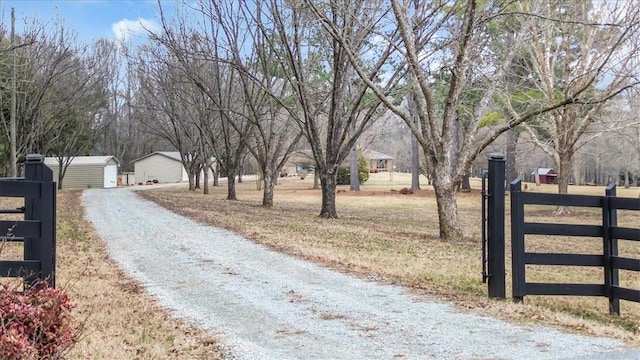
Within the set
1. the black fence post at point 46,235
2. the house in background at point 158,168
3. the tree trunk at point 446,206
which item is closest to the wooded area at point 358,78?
the tree trunk at point 446,206

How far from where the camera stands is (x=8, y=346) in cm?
291

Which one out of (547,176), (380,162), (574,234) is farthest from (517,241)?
(380,162)

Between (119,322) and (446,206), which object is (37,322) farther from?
(446,206)

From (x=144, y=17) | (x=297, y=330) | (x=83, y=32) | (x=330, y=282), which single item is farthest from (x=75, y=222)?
(x=83, y=32)

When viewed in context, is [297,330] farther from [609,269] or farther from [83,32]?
[83,32]

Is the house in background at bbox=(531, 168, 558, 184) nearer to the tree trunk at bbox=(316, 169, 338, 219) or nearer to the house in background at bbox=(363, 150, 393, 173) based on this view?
the house in background at bbox=(363, 150, 393, 173)

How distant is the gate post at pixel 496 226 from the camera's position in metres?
5.46

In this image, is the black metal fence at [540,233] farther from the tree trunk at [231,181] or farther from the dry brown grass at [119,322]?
the tree trunk at [231,181]

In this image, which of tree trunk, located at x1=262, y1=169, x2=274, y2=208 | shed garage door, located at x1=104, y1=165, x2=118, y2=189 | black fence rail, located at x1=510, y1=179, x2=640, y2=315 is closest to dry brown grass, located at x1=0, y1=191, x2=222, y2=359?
black fence rail, located at x1=510, y1=179, x2=640, y2=315

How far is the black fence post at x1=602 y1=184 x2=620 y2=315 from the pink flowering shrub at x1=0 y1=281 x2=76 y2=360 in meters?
5.02

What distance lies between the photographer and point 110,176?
4453cm

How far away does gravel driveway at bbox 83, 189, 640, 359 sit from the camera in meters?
3.91

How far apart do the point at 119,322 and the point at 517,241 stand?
3862mm

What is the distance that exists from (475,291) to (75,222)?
1110cm
